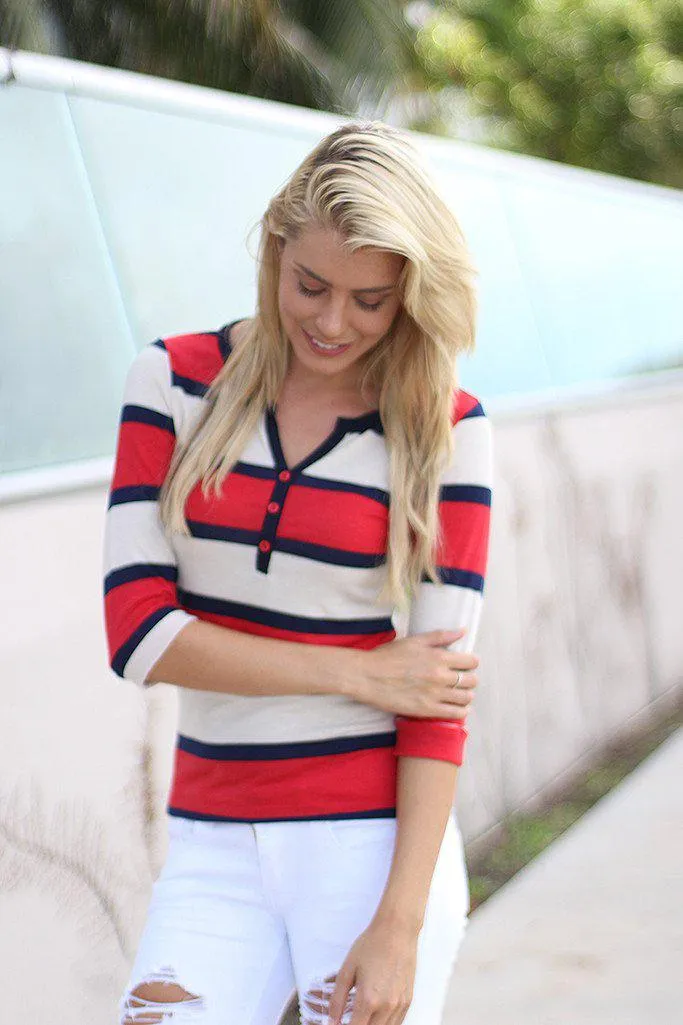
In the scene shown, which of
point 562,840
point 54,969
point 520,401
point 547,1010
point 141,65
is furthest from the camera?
point 141,65

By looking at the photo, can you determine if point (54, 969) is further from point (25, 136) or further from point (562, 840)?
point (562, 840)

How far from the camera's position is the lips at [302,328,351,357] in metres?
1.86

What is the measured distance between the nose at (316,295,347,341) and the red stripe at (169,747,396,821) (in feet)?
1.86

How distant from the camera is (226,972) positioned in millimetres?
1751

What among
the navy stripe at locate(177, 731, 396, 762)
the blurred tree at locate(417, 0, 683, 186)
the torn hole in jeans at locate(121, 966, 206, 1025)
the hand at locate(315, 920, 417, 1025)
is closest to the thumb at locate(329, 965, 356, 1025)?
the hand at locate(315, 920, 417, 1025)

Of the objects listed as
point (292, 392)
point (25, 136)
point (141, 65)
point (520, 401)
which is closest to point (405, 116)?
point (141, 65)

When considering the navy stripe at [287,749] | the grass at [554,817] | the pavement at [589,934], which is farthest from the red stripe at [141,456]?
the grass at [554,817]

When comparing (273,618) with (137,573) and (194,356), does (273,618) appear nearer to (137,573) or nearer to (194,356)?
(137,573)

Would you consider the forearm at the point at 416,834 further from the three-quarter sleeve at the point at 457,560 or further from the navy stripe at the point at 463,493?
the navy stripe at the point at 463,493

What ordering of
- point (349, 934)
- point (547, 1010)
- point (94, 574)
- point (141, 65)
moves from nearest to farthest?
point (349, 934)
point (94, 574)
point (547, 1010)
point (141, 65)

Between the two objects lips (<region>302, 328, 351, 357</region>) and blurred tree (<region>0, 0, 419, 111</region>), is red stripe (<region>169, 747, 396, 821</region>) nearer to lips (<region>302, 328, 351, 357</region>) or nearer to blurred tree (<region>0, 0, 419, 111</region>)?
lips (<region>302, 328, 351, 357</region>)

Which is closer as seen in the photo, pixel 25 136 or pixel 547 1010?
pixel 25 136

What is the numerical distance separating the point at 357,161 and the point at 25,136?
6.00 feet

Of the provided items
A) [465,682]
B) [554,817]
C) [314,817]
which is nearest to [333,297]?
[465,682]
